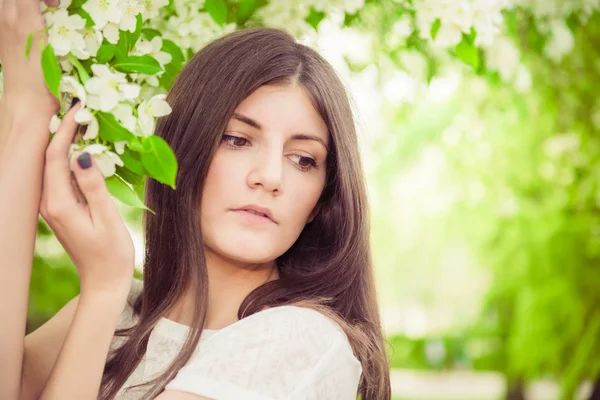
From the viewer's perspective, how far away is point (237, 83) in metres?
2.21

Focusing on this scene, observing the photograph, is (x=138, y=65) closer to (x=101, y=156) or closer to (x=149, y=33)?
(x=101, y=156)

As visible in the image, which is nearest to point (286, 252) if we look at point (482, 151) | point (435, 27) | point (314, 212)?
point (314, 212)

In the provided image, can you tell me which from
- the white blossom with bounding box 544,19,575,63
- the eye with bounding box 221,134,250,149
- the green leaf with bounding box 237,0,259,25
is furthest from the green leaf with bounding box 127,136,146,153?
the white blossom with bounding box 544,19,575,63

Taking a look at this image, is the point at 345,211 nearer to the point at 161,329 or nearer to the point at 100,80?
the point at 161,329

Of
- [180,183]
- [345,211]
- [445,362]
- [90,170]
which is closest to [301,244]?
[345,211]

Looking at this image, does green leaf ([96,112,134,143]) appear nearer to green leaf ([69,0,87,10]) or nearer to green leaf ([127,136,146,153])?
green leaf ([127,136,146,153])

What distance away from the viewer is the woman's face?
214 cm

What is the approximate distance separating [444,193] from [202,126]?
9585 mm

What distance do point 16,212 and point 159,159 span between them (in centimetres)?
37

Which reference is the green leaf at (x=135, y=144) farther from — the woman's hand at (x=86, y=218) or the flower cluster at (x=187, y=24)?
the flower cluster at (x=187, y=24)

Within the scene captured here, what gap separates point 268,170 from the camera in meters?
2.10

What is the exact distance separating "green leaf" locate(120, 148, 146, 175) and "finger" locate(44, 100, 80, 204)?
0.36ft

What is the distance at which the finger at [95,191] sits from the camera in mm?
1575

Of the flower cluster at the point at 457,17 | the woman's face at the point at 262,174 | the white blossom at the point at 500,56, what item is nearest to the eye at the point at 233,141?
the woman's face at the point at 262,174
